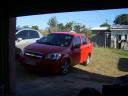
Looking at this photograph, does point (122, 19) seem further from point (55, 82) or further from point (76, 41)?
point (55, 82)

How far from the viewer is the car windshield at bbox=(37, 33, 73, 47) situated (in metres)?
13.4

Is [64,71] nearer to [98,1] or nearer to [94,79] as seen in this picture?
[94,79]

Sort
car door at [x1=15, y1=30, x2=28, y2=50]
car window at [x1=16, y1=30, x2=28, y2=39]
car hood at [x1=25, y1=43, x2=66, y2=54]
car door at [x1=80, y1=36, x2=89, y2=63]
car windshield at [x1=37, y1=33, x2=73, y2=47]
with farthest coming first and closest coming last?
car window at [x1=16, y1=30, x2=28, y2=39]
car door at [x1=15, y1=30, x2=28, y2=50]
car door at [x1=80, y1=36, x2=89, y2=63]
car windshield at [x1=37, y1=33, x2=73, y2=47]
car hood at [x1=25, y1=43, x2=66, y2=54]

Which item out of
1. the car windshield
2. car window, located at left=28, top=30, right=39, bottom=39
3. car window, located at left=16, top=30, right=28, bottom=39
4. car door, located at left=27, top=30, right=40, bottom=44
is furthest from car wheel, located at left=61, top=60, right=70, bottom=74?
car window, located at left=28, top=30, right=39, bottom=39

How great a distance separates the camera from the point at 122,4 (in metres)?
6.71

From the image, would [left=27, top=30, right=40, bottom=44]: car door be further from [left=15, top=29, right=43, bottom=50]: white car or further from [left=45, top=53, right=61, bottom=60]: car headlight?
[left=45, top=53, right=61, bottom=60]: car headlight

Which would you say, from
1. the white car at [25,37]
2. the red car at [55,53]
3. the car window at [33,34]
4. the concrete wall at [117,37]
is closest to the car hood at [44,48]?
the red car at [55,53]

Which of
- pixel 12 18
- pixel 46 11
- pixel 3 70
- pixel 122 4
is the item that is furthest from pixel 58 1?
pixel 3 70

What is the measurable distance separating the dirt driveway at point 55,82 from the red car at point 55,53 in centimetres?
43

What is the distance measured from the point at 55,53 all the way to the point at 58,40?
1.50m

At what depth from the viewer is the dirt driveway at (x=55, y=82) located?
33.1 ft

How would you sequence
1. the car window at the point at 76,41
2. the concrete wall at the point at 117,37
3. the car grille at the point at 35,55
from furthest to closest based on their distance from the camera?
the concrete wall at the point at 117,37
the car window at the point at 76,41
the car grille at the point at 35,55

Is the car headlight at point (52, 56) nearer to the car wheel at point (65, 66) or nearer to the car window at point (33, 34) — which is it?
the car wheel at point (65, 66)

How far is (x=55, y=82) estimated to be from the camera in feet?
38.3
